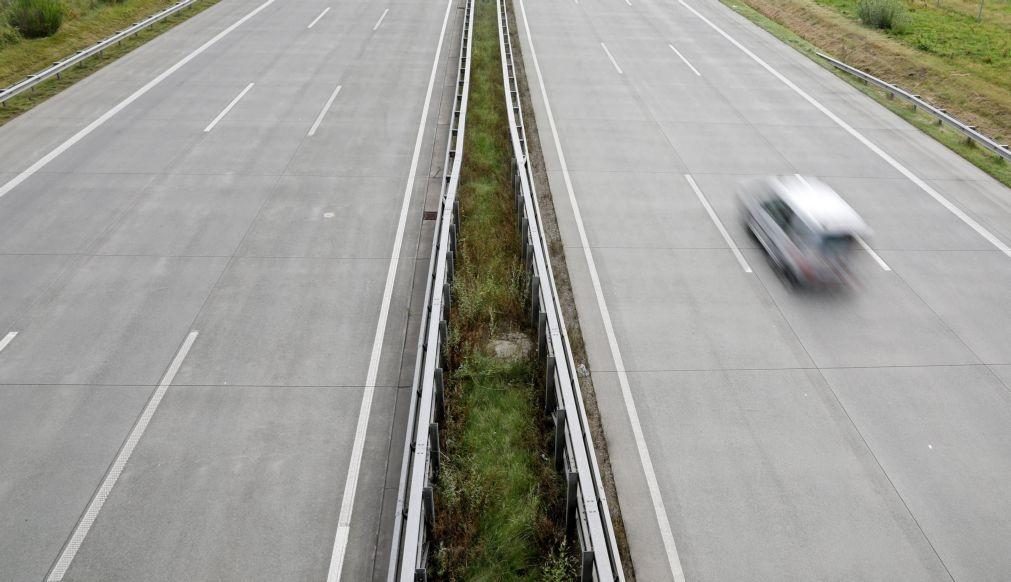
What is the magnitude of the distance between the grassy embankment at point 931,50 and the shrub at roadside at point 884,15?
22 centimetres

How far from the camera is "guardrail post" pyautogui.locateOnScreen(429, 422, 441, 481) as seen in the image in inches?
349

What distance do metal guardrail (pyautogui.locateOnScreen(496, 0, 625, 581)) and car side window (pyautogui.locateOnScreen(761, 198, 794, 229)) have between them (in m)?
4.63

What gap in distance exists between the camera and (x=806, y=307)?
13.0m

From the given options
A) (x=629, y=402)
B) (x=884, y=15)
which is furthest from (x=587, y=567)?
(x=884, y=15)

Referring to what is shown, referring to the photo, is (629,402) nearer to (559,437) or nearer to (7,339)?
(559,437)

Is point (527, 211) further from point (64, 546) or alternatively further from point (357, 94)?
point (357, 94)

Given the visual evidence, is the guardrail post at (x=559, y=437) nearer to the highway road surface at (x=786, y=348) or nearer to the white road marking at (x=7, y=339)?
the highway road surface at (x=786, y=348)

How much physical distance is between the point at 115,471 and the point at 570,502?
223 inches

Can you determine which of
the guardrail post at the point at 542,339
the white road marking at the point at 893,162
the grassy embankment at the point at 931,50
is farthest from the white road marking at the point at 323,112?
the grassy embankment at the point at 931,50

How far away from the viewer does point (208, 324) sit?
39.0 ft

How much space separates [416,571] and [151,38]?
1062 inches

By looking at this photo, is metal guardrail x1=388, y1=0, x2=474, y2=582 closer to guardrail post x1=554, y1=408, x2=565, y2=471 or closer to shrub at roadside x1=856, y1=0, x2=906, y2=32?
A: guardrail post x1=554, y1=408, x2=565, y2=471

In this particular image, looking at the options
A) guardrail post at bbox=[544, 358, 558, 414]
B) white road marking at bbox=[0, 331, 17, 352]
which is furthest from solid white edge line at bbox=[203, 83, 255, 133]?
guardrail post at bbox=[544, 358, 558, 414]

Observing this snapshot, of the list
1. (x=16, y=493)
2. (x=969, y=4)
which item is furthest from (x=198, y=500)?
(x=969, y=4)
